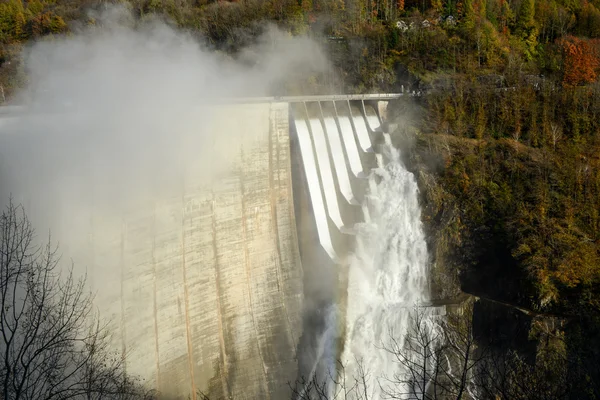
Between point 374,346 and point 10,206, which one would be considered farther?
point 374,346

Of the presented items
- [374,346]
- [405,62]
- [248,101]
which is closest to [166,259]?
[248,101]

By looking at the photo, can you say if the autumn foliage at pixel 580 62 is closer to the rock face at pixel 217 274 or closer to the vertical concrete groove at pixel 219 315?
the rock face at pixel 217 274

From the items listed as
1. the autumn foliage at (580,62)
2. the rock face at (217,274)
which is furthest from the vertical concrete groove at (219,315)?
the autumn foliage at (580,62)

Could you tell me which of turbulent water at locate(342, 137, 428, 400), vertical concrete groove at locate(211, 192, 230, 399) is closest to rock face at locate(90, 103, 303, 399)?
vertical concrete groove at locate(211, 192, 230, 399)

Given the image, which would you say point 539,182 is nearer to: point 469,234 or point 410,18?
point 469,234

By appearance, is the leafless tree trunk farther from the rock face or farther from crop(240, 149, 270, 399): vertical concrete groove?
crop(240, 149, 270, 399): vertical concrete groove

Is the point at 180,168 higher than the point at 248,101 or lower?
lower
